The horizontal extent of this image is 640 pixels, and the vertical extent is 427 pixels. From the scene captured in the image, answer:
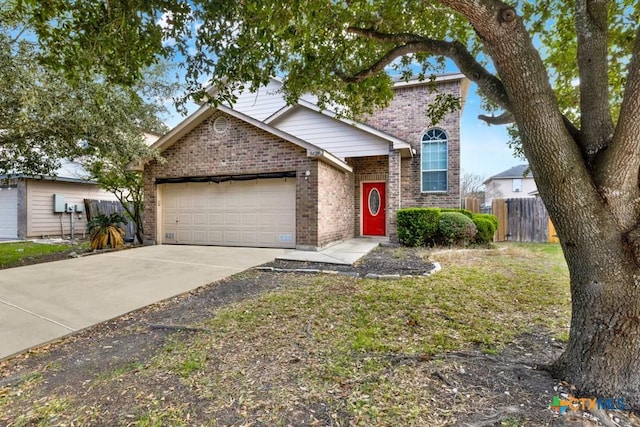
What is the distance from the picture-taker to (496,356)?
9.59 ft

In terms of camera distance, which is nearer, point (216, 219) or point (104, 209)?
point (216, 219)

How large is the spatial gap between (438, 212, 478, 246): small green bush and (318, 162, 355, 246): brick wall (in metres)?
3.45

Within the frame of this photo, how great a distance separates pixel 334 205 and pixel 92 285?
7.14 m

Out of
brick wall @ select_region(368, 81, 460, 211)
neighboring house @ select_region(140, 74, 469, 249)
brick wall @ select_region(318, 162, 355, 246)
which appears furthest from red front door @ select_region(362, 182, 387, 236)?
brick wall @ select_region(368, 81, 460, 211)

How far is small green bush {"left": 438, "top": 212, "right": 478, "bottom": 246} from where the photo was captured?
33.0 ft

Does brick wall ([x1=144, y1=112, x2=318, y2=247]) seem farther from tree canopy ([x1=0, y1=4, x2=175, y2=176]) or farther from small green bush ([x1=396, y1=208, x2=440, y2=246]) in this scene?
small green bush ([x1=396, y1=208, x2=440, y2=246])

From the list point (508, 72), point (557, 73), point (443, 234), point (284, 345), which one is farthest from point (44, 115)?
point (443, 234)

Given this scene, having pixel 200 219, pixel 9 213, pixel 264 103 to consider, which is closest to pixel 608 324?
pixel 200 219

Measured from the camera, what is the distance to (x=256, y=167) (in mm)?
9945

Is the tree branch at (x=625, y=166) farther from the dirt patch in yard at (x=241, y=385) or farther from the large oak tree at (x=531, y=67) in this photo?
the dirt patch in yard at (x=241, y=385)

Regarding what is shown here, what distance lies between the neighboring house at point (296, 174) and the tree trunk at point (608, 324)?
7216mm

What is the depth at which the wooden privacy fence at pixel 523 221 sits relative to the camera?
1274cm

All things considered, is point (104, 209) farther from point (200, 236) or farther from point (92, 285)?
point (92, 285)

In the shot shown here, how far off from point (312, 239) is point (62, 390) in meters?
7.06
